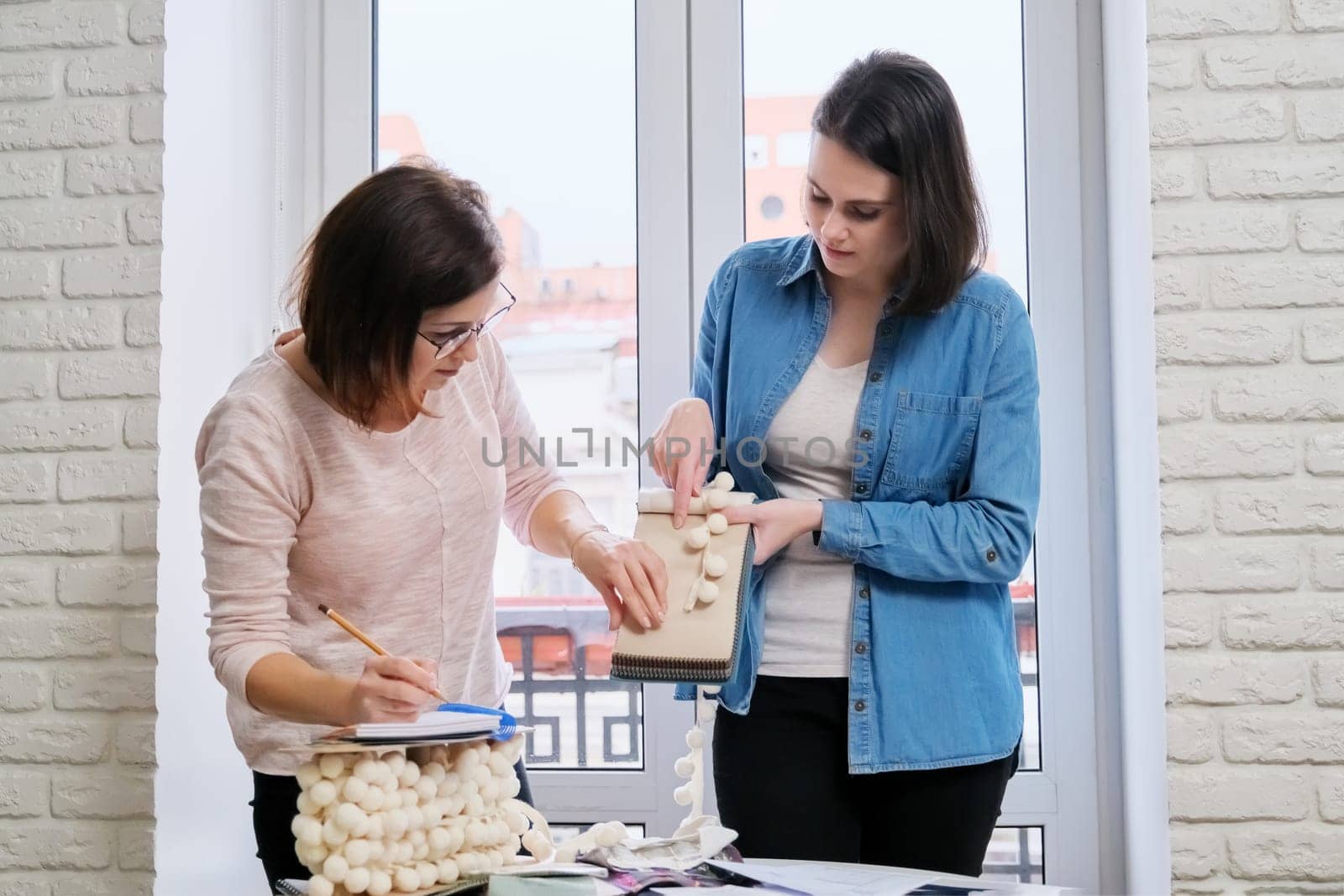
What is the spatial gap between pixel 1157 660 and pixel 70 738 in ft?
5.31

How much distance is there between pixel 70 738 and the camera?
1.79 meters

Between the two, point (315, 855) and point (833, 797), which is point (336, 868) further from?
point (833, 797)

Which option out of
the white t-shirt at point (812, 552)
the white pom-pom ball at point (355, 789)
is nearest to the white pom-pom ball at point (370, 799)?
the white pom-pom ball at point (355, 789)

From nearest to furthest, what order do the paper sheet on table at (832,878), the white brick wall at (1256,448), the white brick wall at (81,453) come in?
the paper sheet on table at (832,878), the white brick wall at (1256,448), the white brick wall at (81,453)

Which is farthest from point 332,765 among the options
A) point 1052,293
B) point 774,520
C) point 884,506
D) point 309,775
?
point 1052,293

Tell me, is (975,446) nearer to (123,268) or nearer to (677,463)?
(677,463)

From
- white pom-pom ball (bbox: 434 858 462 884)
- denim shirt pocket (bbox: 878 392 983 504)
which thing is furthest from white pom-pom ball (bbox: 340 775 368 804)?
denim shirt pocket (bbox: 878 392 983 504)

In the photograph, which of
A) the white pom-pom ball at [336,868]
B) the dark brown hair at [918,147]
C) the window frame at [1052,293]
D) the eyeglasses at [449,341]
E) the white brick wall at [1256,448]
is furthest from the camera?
the window frame at [1052,293]

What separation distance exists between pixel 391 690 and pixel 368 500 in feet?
1.00

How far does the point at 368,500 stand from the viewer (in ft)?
4.32

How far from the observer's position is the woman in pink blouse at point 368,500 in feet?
3.95

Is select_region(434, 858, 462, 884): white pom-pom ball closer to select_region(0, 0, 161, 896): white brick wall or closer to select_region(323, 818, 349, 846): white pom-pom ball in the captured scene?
select_region(323, 818, 349, 846): white pom-pom ball

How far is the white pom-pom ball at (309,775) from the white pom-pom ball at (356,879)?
80 mm

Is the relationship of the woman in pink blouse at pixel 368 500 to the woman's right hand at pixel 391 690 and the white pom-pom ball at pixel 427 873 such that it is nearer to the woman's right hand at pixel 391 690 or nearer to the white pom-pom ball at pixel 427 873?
the woman's right hand at pixel 391 690
